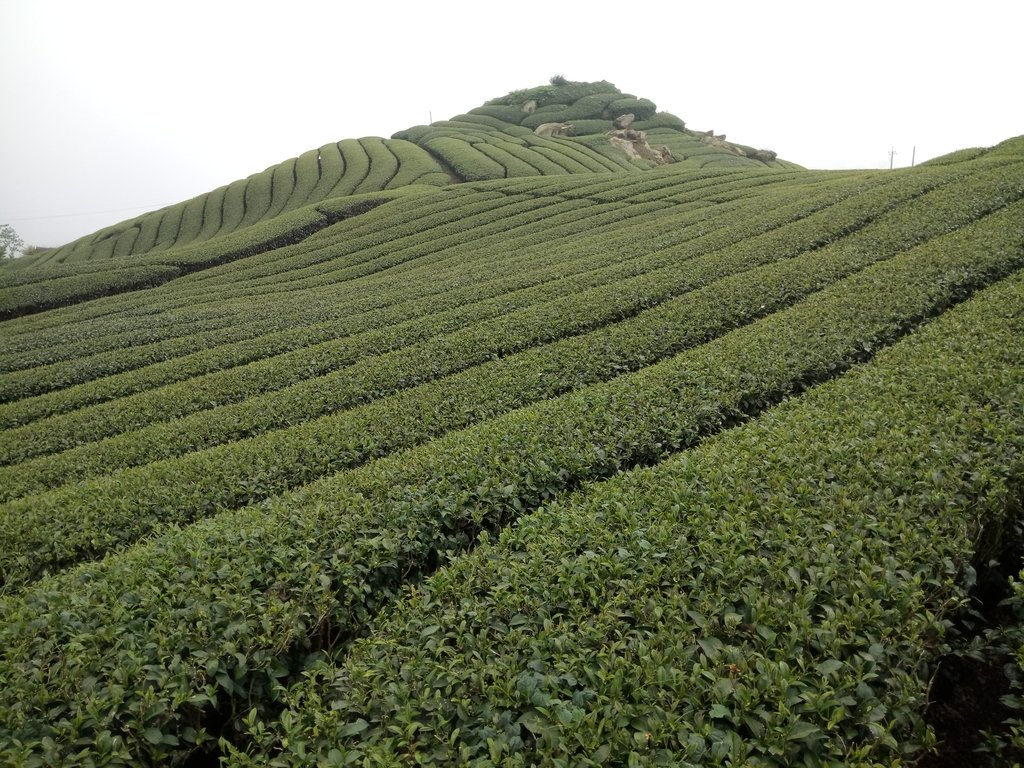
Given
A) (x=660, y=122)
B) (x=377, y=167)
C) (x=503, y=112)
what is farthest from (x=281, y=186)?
(x=660, y=122)

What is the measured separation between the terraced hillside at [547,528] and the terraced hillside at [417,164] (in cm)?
3408

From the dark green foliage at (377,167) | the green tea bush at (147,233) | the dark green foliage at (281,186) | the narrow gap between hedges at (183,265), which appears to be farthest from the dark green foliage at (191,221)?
the narrow gap between hedges at (183,265)

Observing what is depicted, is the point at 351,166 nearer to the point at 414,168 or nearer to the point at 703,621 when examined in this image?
the point at 414,168

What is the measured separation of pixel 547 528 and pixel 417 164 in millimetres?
60920

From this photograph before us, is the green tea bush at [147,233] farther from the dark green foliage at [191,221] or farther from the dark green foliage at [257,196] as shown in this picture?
the dark green foliage at [257,196]

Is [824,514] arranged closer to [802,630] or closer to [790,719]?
[802,630]

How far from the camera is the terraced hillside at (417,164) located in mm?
55375

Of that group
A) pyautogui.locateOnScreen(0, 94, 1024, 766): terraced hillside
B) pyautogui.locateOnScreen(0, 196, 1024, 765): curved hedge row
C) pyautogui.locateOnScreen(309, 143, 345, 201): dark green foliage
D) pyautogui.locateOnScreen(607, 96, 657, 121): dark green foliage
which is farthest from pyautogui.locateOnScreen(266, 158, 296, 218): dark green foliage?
pyautogui.locateOnScreen(0, 196, 1024, 765): curved hedge row

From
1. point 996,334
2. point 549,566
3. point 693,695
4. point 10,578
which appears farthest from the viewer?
point 996,334

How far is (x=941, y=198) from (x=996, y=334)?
13420 mm

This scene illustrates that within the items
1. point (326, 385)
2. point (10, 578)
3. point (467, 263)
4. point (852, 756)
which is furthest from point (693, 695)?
point (467, 263)

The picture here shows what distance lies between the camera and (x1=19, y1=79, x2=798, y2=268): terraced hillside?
182 ft

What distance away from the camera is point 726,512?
17.1ft

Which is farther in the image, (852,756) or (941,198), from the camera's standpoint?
(941,198)
